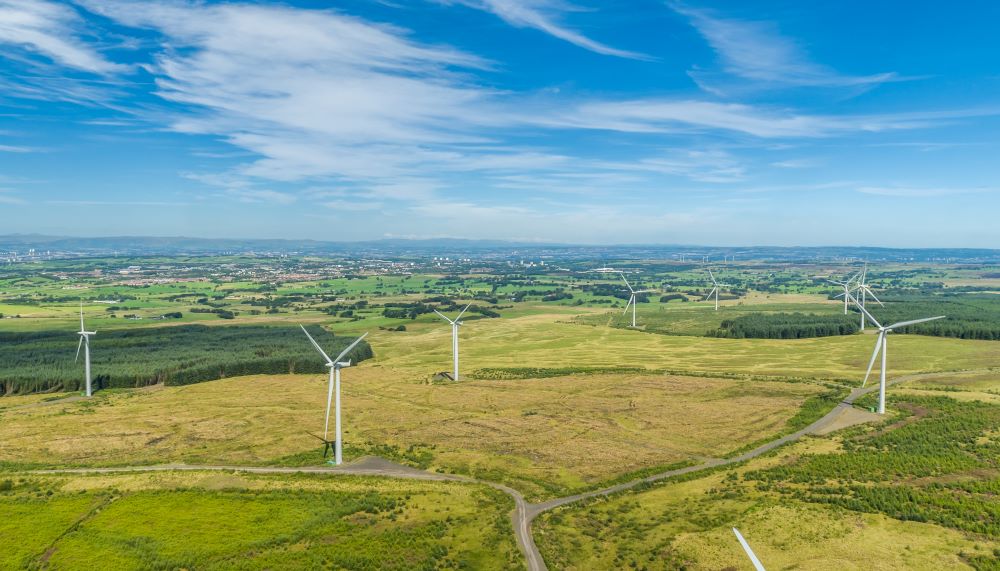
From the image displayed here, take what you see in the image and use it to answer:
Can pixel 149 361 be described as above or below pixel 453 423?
below

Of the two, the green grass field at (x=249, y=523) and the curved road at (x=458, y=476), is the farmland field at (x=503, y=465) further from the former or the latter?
the curved road at (x=458, y=476)

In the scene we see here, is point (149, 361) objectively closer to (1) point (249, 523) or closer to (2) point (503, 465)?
(1) point (249, 523)

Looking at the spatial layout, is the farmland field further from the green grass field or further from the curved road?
the curved road

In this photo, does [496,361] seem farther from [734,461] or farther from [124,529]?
[124,529]

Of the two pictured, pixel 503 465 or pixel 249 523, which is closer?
pixel 249 523

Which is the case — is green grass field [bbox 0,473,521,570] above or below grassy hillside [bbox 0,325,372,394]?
above

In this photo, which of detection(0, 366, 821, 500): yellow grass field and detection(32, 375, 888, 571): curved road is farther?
detection(0, 366, 821, 500): yellow grass field

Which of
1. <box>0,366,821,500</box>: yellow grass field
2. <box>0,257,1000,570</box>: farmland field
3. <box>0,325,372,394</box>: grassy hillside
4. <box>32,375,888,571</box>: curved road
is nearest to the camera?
<box>0,257,1000,570</box>: farmland field

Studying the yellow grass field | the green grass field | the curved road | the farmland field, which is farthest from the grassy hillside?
the green grass field

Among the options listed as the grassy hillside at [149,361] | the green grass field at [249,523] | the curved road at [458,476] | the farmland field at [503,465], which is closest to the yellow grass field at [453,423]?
the farmland field at [503,465]

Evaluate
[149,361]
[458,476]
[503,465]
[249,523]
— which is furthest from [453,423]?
[149,361]

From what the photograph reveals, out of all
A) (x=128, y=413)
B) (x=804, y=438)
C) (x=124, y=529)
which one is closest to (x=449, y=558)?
(x=124, y=529)
